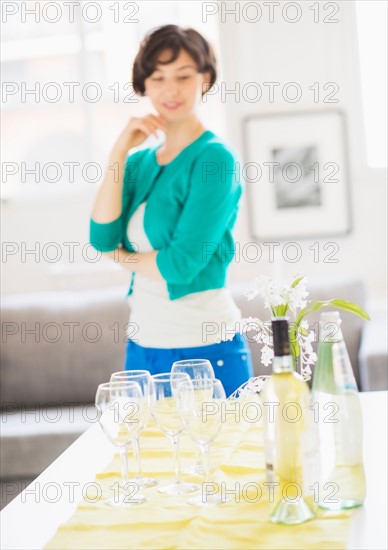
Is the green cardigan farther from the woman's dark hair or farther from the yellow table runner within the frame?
the yellow table runner

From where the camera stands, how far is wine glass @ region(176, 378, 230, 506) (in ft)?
3.60

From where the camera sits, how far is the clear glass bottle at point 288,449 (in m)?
1.02

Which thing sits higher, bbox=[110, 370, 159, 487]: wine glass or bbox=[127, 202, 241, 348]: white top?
bbox=[127, 202, 241, 348]: white top

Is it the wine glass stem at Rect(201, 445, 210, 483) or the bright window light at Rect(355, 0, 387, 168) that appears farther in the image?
the bright window light at Rect(355, 0, 387, 168)

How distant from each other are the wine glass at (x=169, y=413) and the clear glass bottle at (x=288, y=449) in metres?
0.15

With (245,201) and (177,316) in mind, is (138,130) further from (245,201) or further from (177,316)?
(245,201)

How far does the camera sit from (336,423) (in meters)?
1.11

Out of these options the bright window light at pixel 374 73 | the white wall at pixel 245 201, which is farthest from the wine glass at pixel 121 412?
the bright window light at pixel 374 73

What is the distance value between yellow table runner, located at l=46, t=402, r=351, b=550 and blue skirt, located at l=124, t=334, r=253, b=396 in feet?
2.01

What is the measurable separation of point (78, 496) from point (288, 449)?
342mm

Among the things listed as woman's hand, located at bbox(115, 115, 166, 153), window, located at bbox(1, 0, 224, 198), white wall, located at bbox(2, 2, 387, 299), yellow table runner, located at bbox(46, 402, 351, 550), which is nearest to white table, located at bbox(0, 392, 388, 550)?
yellow table runner, located at bbox(46, 402, 351, 550)

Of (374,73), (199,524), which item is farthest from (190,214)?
(374,73)

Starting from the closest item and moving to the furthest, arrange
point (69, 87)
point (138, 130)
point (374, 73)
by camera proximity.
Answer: point (138, 130)
point (374, 73)
point (69, 87)

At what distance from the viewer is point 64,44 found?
545cm
